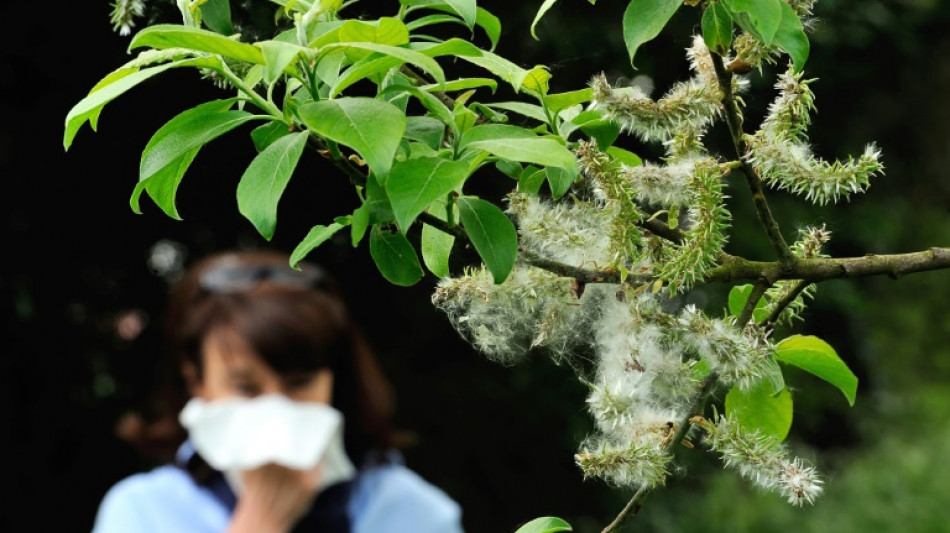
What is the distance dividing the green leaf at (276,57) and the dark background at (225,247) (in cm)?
156

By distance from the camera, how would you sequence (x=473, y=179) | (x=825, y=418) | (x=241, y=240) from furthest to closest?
(x=825, y=418), (x=241, y=240), (x=473, y=179)

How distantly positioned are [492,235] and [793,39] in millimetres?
194

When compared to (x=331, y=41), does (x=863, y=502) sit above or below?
below

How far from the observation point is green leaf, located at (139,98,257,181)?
603 millimetres

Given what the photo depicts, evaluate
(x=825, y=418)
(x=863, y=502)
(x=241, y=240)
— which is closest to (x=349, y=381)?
(x=241, y=240)

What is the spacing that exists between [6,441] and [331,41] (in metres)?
2.64

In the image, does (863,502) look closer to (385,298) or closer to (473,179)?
(385,298)

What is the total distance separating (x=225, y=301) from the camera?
1921 mm

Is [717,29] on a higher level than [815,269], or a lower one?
higher

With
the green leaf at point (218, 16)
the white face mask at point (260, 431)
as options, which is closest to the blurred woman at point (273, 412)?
the white face mask at point (260, 431)

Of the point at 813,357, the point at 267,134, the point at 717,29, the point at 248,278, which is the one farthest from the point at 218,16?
the point at 248,278

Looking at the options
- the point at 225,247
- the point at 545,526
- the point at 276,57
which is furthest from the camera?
the point at 225,247

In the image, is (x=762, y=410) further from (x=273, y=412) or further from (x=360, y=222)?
(x=273, y=412)

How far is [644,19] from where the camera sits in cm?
60
